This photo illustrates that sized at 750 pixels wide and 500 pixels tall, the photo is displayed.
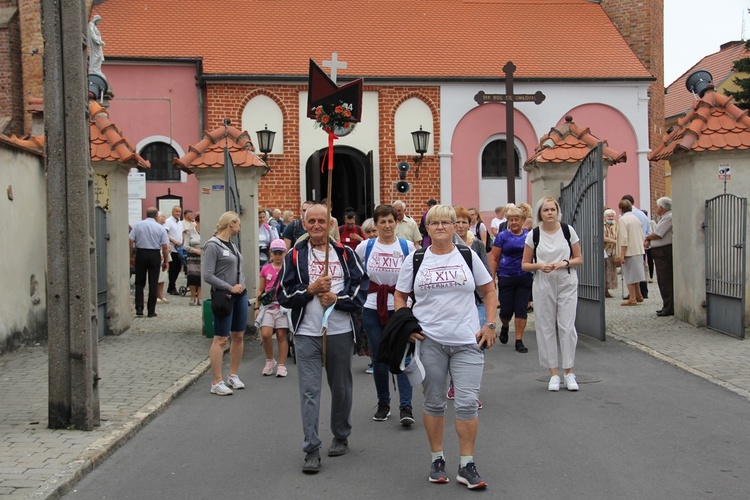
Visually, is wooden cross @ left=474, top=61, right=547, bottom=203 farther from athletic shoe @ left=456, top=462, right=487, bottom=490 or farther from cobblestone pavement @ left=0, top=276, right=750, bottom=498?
athletic shoe @ left=456, top=462, right=487, bottom=490

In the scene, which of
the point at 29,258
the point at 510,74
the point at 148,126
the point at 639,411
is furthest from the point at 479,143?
the point at 639,411

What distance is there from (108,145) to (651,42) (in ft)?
75.3

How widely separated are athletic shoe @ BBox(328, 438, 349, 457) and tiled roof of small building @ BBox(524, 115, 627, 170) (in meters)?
8.42

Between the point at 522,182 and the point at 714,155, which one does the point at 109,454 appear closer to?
the point at 714,155

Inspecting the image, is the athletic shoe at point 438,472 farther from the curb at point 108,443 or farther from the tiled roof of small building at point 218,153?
the tiled roof of small building at point 218,153

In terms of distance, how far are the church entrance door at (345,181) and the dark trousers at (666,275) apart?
42.4ft

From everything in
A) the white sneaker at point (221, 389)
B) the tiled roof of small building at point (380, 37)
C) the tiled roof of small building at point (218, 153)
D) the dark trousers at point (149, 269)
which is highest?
the tiled roof of small building at point (380, 37)

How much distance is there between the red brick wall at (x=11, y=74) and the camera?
23.8m

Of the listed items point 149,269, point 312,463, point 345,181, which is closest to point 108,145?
point 149,269

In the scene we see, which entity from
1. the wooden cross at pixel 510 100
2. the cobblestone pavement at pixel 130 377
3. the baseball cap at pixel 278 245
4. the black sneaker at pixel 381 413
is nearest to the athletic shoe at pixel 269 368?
the cobblestone pavement at pixel 130 377

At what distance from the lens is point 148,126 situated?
2742 centimetres

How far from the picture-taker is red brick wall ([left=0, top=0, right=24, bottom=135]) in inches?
937

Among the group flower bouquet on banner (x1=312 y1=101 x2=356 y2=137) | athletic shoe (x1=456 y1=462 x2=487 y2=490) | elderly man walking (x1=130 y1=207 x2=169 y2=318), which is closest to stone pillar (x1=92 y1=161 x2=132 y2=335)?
elderly man walking (x1=130 y1=207 x2=169 y2=318)

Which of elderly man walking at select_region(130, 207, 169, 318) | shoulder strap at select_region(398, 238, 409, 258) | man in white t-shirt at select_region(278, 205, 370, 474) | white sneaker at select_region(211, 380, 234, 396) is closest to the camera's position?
man in white t-shirt at select_region(278, 205, 370, 474)
